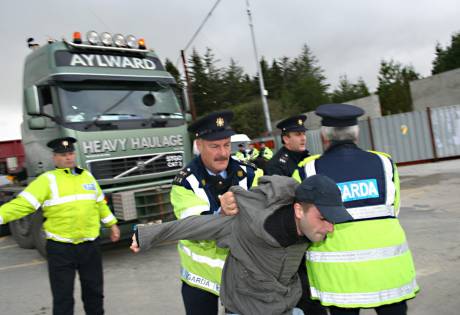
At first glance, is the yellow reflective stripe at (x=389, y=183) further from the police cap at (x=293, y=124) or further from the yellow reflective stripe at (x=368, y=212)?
the police cap at (x=293, y=124)

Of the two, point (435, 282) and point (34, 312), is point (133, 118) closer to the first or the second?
point (34, 312)

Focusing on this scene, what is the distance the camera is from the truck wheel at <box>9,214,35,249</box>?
22.0ft

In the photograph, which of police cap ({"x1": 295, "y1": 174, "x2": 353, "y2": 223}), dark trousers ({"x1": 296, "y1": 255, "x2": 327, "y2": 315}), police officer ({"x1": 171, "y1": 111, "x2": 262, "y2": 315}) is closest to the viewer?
police cap ({"x1": 295, "y1": 174, "x2": 353, "y2": 223})

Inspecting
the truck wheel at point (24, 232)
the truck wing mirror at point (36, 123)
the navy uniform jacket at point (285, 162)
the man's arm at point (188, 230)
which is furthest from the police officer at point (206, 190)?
the truck wheel at point (24, 232)

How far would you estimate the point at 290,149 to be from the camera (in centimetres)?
393

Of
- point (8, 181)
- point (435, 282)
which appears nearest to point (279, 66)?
point (8, 181)

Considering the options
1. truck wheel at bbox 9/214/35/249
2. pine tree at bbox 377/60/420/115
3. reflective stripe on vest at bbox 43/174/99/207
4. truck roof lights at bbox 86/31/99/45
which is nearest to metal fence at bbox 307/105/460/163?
truck roof lights at bbox 86/31/99/45

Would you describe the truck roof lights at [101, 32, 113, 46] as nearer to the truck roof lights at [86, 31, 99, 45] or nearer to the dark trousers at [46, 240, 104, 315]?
the truck roof lights at [86, 31, 99, 45]

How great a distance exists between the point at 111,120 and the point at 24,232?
2933 mm

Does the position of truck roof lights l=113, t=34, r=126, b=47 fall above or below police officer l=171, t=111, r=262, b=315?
above

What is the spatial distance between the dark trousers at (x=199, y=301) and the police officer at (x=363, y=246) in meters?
0.64

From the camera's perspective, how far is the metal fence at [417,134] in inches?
580

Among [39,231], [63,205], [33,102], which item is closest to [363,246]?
[63,205]

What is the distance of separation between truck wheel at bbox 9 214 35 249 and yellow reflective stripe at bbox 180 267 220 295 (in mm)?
5002
